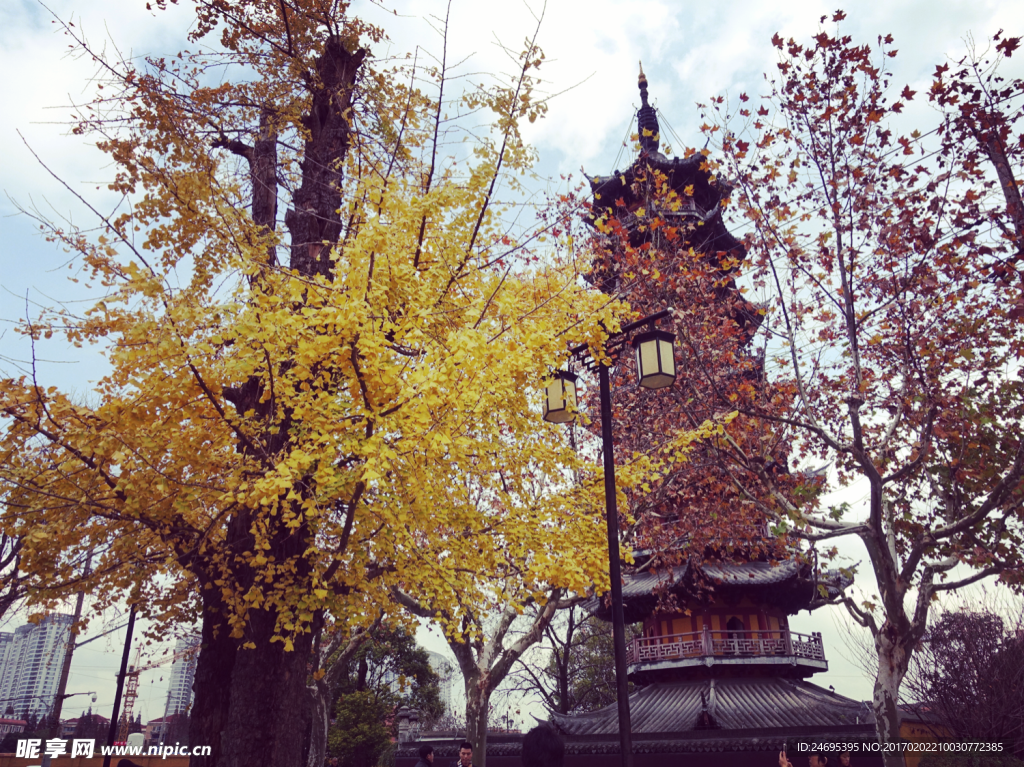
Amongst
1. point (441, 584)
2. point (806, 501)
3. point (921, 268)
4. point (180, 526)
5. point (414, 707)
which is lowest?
point (414, 707)

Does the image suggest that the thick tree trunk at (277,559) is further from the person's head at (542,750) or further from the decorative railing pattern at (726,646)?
the decorative railing pattern at (726,646)

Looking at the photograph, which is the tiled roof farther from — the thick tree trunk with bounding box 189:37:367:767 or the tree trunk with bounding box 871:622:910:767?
the thick tree trunk with bounding box 189:37:367:767

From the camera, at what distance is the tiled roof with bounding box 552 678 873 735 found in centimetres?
1602

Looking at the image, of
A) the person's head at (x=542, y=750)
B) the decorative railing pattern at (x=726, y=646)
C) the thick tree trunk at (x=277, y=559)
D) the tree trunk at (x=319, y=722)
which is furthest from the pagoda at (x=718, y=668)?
the person's head at (x=542, y=750)

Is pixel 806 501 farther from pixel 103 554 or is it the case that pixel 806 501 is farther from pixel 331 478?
pixel 103 554

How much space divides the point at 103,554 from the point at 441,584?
3.81 metres

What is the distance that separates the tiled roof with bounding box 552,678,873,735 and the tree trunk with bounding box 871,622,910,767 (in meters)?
8.20

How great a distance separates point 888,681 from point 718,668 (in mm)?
10579

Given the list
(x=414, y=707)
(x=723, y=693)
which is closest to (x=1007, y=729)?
(x=723, y=693)

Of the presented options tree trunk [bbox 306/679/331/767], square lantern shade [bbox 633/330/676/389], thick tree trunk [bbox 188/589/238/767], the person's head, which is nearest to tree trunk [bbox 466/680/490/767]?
tree trunk [bbox 306/679/331/767]

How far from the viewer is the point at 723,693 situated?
1752 cm

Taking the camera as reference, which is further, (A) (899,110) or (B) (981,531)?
(B) (981,531)

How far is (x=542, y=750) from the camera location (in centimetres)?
423

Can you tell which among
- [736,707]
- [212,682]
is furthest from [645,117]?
[212,682]
